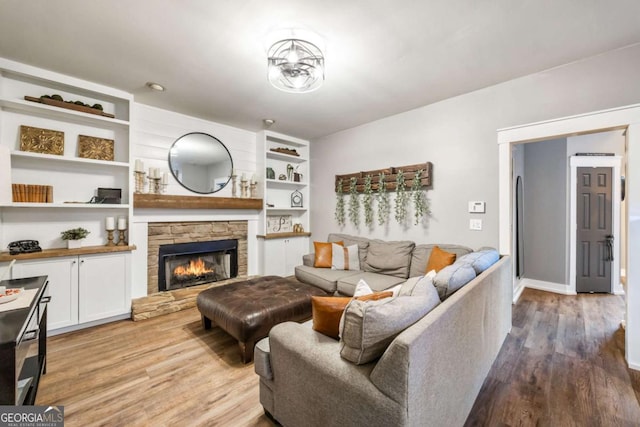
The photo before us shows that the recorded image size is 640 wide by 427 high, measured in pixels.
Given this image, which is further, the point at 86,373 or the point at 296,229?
the point at 296,229

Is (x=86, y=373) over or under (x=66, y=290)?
under

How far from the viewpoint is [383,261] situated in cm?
344

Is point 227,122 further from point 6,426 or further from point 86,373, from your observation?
point 6,426

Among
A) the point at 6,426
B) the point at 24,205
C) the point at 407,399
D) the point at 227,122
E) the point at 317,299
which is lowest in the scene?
the point at 6,426

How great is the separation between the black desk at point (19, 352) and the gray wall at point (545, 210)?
571 cm

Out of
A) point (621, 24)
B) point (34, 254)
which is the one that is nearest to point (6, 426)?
point (34, 254)

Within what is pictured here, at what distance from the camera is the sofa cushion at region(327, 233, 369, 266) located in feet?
12.4

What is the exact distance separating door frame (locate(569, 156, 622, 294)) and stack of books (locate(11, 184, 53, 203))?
667 cm

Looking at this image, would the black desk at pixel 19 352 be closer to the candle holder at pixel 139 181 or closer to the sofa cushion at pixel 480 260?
the candle holder at pixel 139 181

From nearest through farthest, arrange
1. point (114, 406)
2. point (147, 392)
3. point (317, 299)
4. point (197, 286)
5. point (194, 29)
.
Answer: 1. point (317, 299)
2. point (114, 406)
3. point (147, 392)
4. point (194, 29)
5. point (197, 286)

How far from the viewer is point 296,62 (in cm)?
214

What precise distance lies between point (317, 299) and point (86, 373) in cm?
203

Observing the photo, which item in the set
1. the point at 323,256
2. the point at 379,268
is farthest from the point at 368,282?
the point at 323,256

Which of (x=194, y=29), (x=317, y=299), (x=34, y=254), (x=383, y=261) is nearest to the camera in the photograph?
(x=317, y=299)
